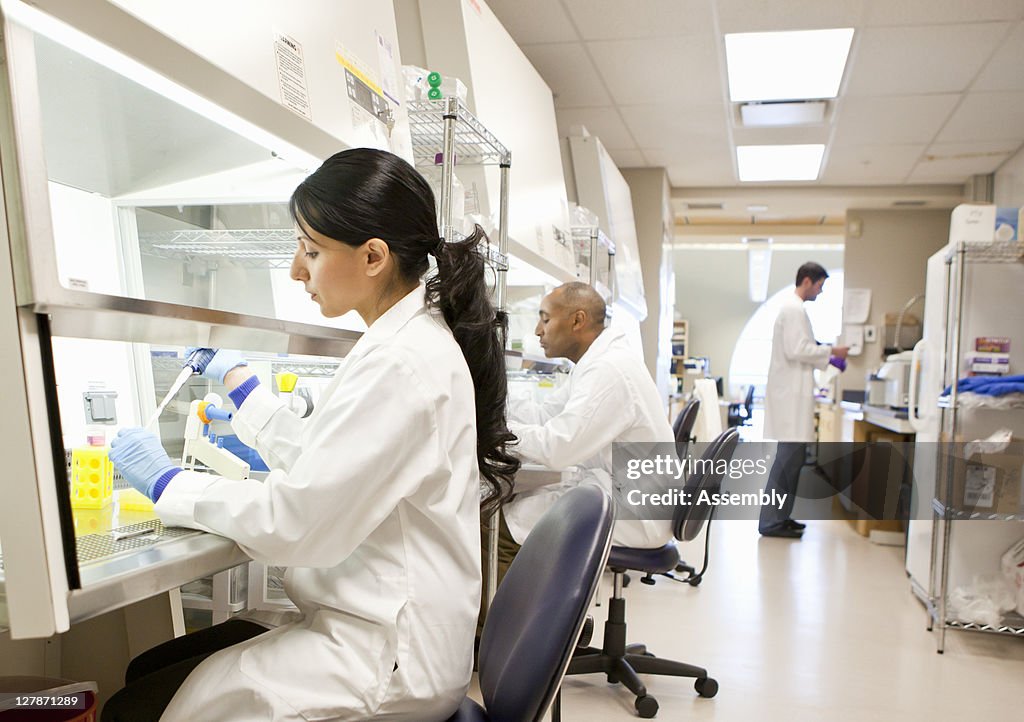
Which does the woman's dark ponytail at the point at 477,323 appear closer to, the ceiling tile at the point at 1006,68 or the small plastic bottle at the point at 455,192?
the small plastic bottle at the point at 455,192

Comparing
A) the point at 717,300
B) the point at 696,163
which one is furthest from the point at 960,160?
the point at 717,300

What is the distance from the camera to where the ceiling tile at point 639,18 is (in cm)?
326

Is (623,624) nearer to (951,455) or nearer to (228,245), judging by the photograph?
(951,455)

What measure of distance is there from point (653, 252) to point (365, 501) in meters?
4.88

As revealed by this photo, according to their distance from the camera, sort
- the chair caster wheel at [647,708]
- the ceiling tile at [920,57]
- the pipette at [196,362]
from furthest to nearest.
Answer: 1. the ceiling tile at [920,57]
2. the chair caster wheel at [647,708]
3. the pipette at [196,362]

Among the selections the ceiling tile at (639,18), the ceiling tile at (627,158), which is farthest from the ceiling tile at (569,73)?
the ceiling tile at (627,158)

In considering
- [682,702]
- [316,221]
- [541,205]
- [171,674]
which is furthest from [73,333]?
[541,205]

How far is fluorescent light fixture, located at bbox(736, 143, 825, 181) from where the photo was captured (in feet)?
17.1

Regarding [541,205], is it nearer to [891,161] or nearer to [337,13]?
[337,13]

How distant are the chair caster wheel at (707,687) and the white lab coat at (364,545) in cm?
163

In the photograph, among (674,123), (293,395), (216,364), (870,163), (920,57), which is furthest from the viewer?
(870,163)

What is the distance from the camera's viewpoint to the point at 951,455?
10.6 ft

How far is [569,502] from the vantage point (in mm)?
1239

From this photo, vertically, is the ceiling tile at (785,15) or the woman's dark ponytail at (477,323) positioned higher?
the ceiling tile at (785,15)
